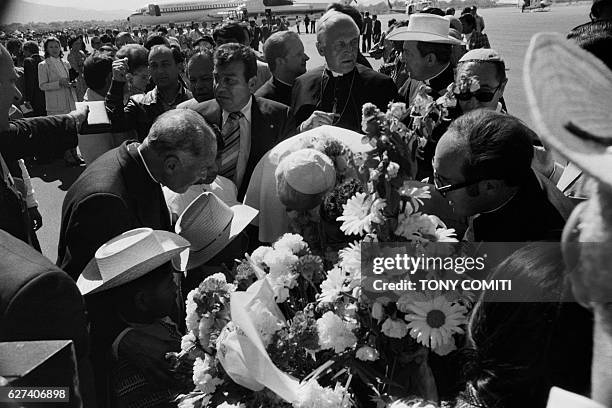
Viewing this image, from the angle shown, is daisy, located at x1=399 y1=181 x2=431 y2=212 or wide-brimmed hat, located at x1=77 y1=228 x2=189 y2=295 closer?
daisy, located at x1=399 y1=181 x2=431 y2=212

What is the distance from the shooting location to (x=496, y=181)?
6.27ft

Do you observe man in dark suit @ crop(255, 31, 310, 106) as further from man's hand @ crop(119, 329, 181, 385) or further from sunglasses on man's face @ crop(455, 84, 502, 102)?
man's hand @ crop(119, 329, 181, 385)

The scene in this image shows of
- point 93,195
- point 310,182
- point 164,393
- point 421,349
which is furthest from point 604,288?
point 93,195

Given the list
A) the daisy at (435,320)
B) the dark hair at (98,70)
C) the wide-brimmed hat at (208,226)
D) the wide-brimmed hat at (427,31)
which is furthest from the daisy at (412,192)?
the dark hair at (98,70)

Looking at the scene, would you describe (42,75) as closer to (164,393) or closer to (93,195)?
(93,195)

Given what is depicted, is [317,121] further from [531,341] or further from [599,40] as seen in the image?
[531,341]

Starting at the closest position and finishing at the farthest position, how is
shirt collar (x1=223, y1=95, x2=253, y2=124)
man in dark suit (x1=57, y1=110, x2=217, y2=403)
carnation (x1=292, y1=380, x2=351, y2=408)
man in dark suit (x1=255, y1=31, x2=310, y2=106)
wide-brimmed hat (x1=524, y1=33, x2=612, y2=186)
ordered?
wide-brimmed hat (x1=524, y1=33, x2=612, y2=186)
carnation (x1=292, y1=380, x2=351, y2=408)
man in dark suit (x1=57, y1=110, x2=217, y2=403)
shirt collar (x1=223, y1=95, x2=253, y2=124)
man in dark suit (x1=255, y1=31, x2=310, y2=106)

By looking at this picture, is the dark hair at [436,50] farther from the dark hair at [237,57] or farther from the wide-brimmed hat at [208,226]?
the wide-brimmed hat at [208,226]

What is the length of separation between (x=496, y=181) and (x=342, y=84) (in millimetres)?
2295

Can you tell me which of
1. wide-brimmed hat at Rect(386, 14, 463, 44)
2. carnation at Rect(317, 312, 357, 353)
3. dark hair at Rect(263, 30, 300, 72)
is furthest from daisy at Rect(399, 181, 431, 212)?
dark hair at Rect(263, 30, 300, 72)

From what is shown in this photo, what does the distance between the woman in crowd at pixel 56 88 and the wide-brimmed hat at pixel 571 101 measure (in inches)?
336

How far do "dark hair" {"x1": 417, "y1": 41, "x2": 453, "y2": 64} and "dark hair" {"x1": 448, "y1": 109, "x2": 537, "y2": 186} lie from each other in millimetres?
2102

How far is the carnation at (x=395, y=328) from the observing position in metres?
1.42

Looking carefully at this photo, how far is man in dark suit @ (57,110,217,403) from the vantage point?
7.06 feet
